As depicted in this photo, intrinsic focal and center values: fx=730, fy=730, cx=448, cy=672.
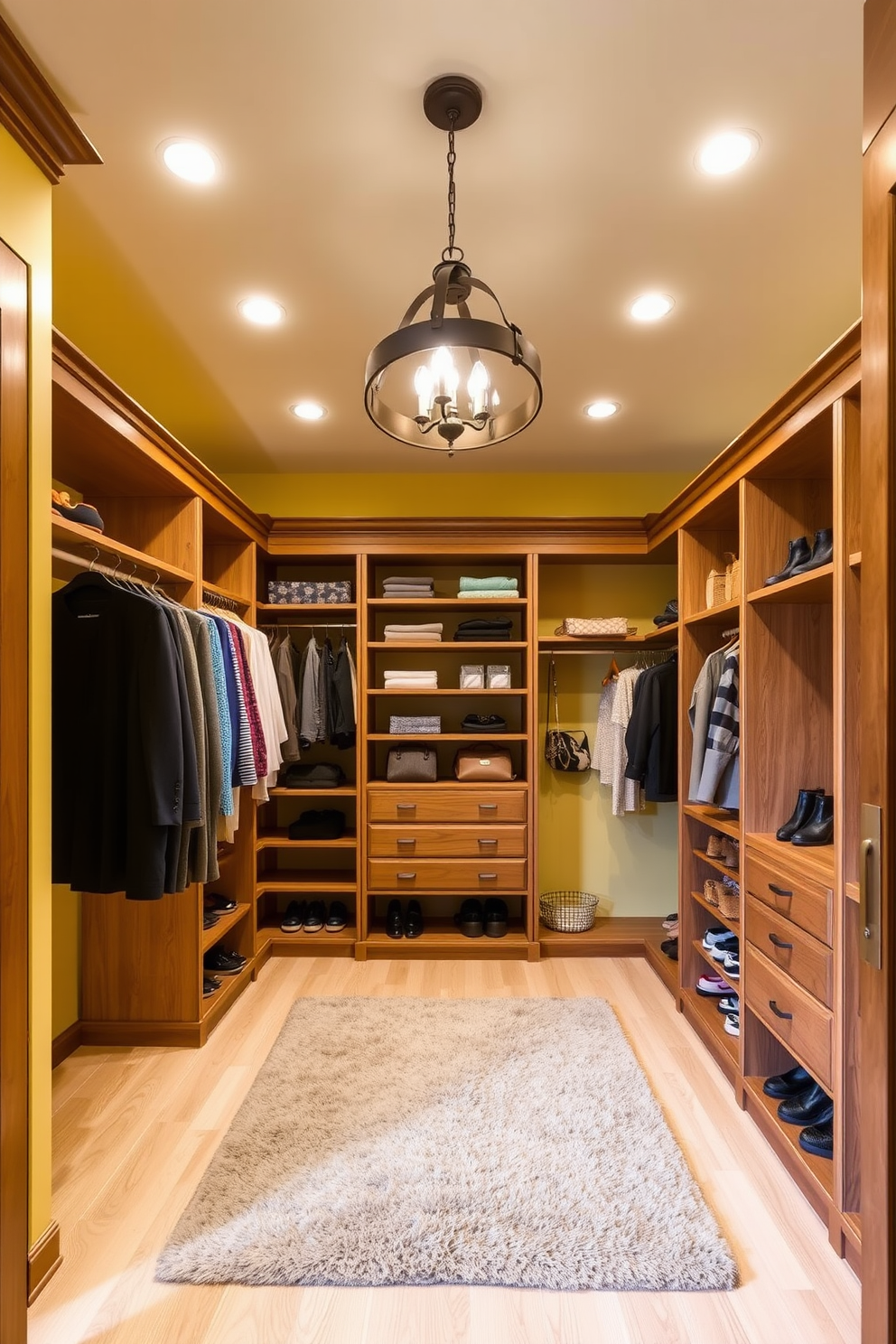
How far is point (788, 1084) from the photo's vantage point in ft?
Answer: 7.42

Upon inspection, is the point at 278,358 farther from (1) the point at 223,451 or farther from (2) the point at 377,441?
(1) the point at 223,451

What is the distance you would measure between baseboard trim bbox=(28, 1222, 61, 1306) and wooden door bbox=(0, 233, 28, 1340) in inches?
9.6

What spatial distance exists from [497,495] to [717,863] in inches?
90.7

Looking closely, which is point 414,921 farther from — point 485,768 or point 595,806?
point 595,806

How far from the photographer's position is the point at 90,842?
2148 millimetres

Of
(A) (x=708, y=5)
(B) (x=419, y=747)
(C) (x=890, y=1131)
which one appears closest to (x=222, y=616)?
(B) (x=419, y=747)

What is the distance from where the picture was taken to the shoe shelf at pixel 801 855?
1.95 m

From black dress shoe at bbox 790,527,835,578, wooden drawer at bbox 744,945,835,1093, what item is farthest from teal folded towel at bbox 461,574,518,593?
wooden drawer at bbox 744,945,835,1093

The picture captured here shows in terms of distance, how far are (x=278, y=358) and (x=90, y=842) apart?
72.3 inches

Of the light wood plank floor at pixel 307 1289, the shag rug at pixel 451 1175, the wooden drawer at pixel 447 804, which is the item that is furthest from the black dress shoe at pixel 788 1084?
the wooden drawer at pixel 447 804

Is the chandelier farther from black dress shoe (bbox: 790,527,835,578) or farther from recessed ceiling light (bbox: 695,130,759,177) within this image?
black dress shoe (bbox: 790,527,835,578)

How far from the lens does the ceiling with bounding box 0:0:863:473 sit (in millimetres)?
1409

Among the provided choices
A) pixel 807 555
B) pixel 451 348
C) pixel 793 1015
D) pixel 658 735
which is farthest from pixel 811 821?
pixel 451 348

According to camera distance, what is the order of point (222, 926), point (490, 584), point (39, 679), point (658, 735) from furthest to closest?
1. point (490, 584)
2. point (658, 735)
3. point (222, 926)
4. point (39, 679)
